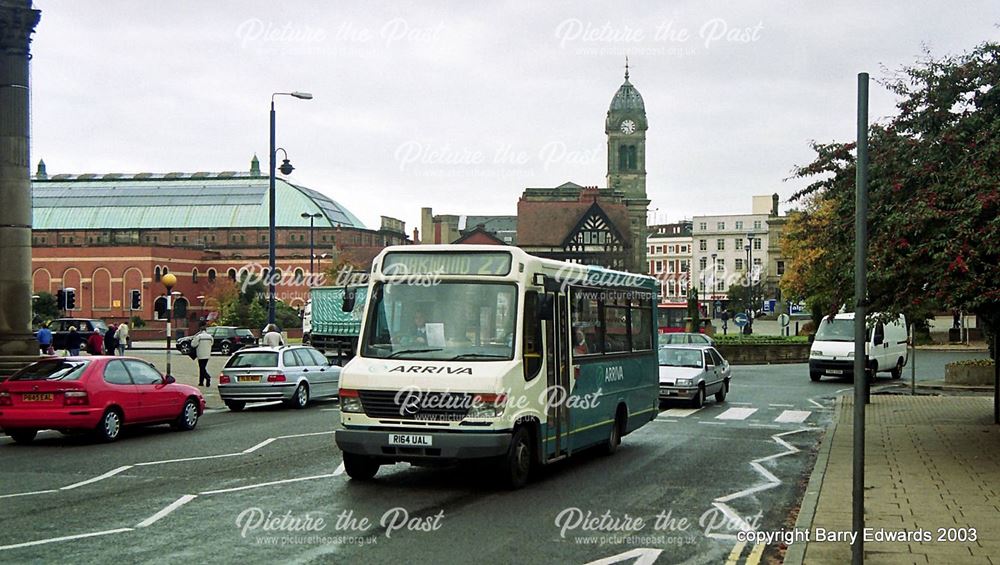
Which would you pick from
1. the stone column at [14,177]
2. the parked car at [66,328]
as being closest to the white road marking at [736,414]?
the stone column at [14,177]

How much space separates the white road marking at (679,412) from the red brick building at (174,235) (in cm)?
8071

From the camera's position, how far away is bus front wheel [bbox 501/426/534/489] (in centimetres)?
1209

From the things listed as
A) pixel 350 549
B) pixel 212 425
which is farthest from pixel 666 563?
pixel 212 425

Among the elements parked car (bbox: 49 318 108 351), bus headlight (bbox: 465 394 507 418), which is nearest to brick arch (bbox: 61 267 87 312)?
parked car (bbox: 49 318 108 351)

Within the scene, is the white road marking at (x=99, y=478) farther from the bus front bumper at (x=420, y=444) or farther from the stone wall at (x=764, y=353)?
the stone wall at (x=764, y=353)

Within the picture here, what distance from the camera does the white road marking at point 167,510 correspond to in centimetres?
997

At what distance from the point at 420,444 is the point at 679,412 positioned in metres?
13.2

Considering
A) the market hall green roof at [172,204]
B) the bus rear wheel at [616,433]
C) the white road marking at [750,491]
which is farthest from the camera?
the market hall green roof at [172,204]

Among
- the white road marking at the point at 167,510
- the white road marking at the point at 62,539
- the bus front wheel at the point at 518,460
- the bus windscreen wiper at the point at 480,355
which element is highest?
the bus windscreen wiper at the point at 480,355

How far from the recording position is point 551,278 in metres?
13.5

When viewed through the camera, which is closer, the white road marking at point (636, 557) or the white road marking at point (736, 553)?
the white road marking at point (636, 557)

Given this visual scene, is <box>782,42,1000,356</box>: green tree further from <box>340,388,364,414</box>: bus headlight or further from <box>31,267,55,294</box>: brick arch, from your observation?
<box>31,267,55,294</box>: brick arch

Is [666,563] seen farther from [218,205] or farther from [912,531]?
[218,205]

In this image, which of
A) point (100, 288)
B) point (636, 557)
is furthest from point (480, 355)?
point (100, 288)
